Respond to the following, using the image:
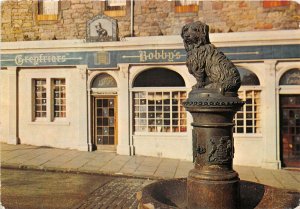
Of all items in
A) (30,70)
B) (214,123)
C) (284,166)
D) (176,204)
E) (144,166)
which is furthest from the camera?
(30,70)

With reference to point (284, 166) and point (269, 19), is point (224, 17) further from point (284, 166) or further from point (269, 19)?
point (284, 166)

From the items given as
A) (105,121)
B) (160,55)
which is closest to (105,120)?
(105,121)

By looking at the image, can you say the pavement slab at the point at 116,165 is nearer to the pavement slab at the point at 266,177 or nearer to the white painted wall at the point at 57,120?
the pavement slab at the point at 266,177

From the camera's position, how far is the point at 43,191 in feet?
26.9

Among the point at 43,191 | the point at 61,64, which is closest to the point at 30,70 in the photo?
the point at 61,64

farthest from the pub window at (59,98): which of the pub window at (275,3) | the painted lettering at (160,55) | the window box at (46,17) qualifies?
the pub window at (275,3)

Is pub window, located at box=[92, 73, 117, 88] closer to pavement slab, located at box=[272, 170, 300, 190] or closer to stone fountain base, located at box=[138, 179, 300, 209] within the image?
pavement slab, located at box=[272, 170, 300, 190]

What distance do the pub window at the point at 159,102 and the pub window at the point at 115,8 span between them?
8.83 ft

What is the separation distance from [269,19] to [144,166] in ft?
22.9

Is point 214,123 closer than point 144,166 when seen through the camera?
Yes

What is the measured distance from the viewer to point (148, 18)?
13.6m

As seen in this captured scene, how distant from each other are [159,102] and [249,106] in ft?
11.1

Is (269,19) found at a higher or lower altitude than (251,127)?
higher

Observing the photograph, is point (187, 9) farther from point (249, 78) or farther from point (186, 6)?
point (249, 78)
